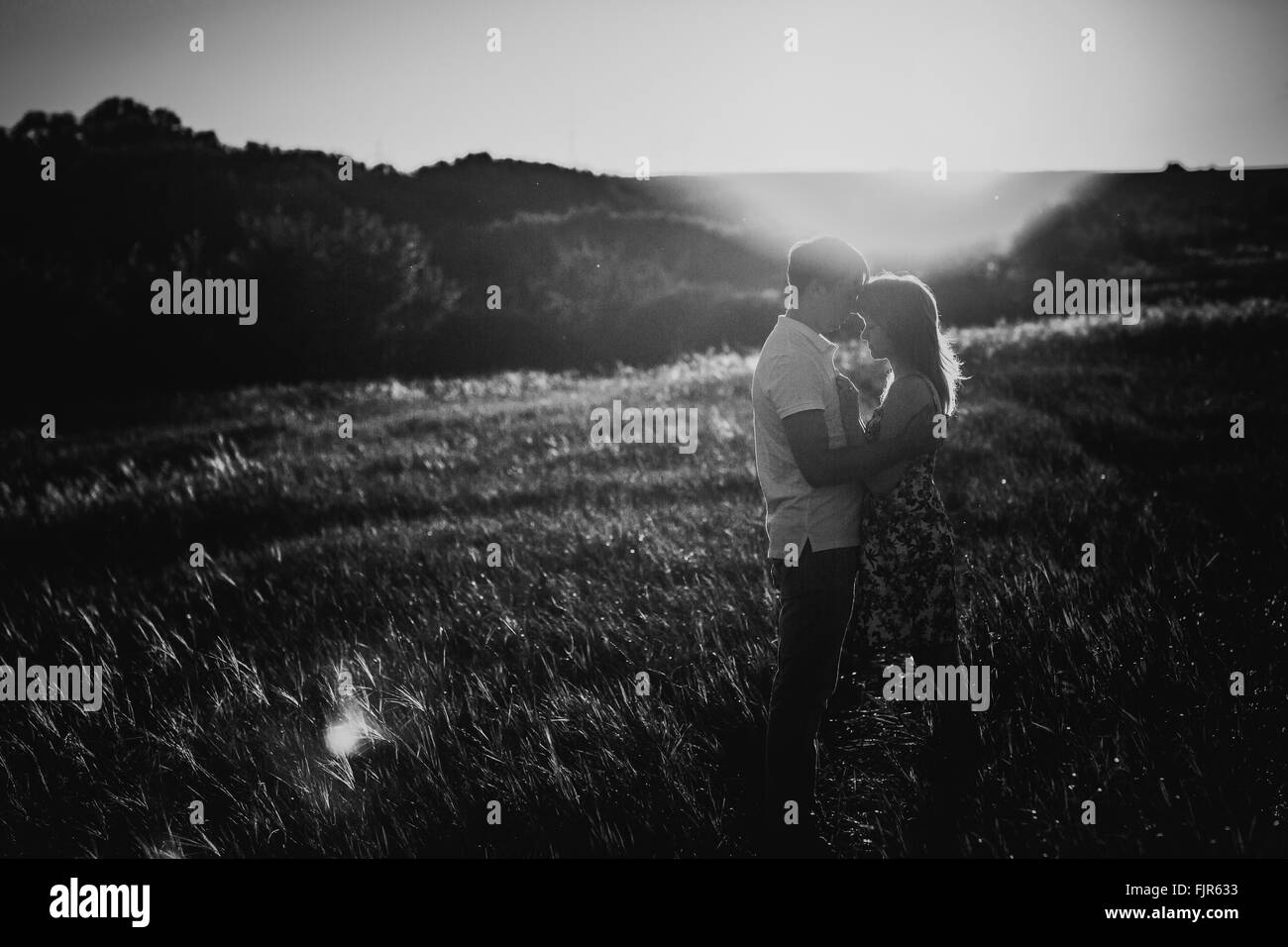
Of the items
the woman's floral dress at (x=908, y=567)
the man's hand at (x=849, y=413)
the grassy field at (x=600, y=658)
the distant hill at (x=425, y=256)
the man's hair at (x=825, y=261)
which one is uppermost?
the distant hill at (x=425, y=256)

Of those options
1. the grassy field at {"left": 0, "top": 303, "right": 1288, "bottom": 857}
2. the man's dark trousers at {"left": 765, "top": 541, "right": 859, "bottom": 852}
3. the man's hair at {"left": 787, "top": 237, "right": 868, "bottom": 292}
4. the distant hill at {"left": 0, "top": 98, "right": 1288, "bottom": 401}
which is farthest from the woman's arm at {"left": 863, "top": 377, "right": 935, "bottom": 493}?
the distant hill at {"left": 0, "top": 98, "right": 1288, "bottom": 401}

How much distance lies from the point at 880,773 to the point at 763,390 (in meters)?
1.49

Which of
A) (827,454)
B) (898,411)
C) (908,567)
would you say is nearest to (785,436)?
(827,454)

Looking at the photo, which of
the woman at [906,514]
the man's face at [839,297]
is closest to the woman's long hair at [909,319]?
the woman at [906,514]

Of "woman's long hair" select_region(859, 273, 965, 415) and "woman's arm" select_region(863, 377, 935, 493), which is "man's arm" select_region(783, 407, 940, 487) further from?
"woman's long hair" select_region(859, 273, 965, 415)

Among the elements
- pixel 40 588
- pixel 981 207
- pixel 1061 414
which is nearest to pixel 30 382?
pixel 40 588

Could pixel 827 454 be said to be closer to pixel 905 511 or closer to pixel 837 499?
pixel 837 499

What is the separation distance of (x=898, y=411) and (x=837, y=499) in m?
0.33

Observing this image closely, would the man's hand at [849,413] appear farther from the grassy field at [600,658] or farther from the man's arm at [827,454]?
the grassy field at [600,658]

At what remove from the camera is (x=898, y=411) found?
8.30 feet

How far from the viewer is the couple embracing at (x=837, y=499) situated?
243 cm

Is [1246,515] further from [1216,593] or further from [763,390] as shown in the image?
[763,390]
